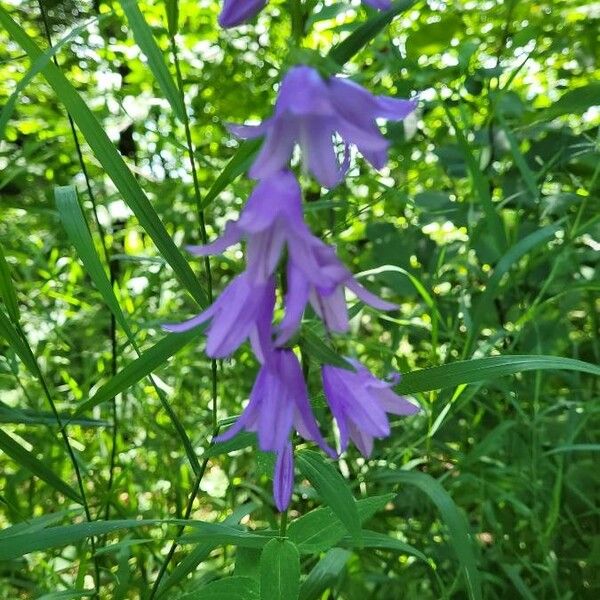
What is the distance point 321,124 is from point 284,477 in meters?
0.28

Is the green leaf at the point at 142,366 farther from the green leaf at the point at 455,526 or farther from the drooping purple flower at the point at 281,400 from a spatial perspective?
the green leaf at the point at 455,526

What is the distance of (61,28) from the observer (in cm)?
212

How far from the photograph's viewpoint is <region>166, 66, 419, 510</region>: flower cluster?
1.53ft

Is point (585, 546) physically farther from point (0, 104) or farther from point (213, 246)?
point (0, 104)

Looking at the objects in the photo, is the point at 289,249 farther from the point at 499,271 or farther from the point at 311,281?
the point at 499,271

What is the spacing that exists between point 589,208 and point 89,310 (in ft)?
3.71

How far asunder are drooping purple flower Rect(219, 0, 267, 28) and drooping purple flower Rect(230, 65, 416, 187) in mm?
103

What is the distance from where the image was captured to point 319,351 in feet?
1.78

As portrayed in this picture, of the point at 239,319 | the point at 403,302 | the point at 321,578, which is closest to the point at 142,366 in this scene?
the point at 239,319

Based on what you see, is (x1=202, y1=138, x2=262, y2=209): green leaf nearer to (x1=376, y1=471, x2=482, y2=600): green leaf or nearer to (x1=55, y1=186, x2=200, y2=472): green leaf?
(x1=55, y1=186, x2=200, y2=472): green leaf

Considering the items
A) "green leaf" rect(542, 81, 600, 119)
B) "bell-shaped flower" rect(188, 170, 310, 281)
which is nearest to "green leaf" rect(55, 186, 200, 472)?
"bell-shaped flower" rect(188, 170, 310, 281)

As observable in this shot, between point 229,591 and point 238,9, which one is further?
point 229,591

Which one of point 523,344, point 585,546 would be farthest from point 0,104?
point 585,546

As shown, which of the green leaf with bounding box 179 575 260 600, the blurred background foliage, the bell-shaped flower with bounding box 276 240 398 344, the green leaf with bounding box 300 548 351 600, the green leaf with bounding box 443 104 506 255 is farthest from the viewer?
the blurred background foliage
